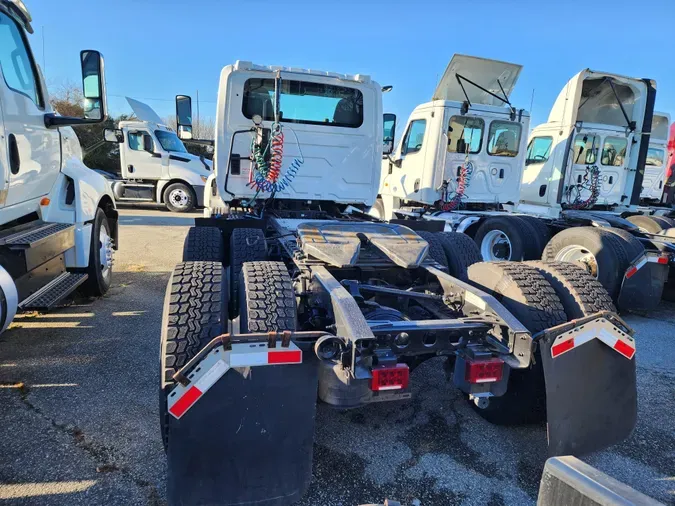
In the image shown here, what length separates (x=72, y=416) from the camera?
114 inches

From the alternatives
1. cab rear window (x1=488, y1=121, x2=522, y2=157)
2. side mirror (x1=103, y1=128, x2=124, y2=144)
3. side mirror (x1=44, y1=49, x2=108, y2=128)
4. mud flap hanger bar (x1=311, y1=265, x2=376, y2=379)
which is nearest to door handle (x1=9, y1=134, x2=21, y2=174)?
side mirror (x1=44, y1=49, x2=108, y2=128)

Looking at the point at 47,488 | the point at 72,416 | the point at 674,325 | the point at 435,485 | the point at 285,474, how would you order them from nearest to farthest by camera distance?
the point at 285,474 → the point at 47,488 → the point at 435,485 → the point at 72,416 → the point at 674,325

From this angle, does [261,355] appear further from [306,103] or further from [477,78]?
[477,78]

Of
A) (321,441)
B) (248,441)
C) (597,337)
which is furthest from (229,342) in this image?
(597,337)

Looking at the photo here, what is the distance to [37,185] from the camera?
3863mm

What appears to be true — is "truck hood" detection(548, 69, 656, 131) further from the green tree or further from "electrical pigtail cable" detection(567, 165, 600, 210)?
the green tree

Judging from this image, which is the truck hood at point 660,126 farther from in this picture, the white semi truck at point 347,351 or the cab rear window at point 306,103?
the white semi truck at point 347,351

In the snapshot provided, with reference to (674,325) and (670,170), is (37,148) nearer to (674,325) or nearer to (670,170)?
(674,325)

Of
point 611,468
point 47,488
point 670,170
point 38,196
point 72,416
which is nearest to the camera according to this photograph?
point 47,488

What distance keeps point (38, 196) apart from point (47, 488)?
2.65 m

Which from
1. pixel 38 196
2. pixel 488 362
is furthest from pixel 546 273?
pixel 38 196

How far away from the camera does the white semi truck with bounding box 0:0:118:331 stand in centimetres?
320

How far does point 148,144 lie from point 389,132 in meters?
10.6

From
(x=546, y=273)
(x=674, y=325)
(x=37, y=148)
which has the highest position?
(x=37, y=148)
